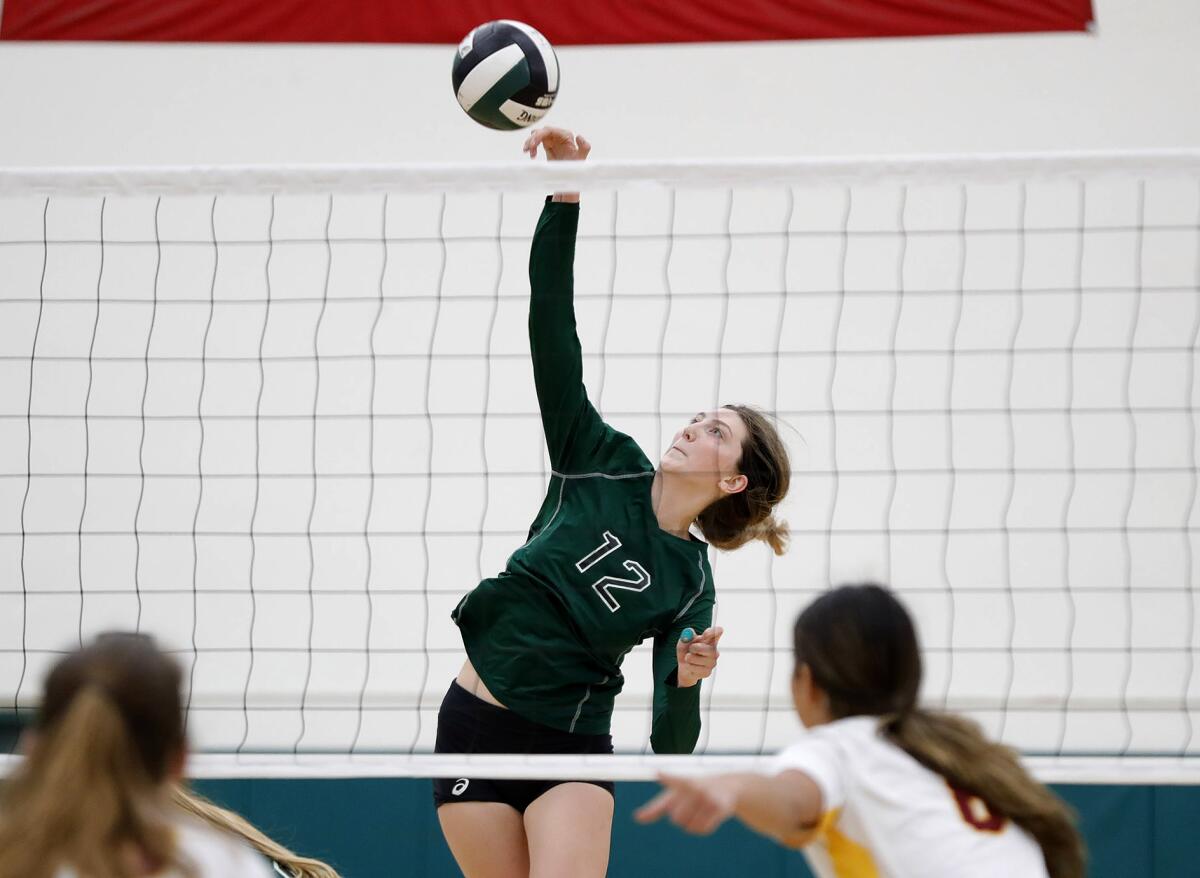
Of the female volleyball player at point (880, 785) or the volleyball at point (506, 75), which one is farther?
the volleyball at point (506, 75)

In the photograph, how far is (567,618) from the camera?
3.19 meters

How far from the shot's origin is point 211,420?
20.6 ft

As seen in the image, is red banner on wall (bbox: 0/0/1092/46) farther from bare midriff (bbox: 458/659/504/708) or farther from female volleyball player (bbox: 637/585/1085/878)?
female volleyball player (bbox: 637/585/1085/878)

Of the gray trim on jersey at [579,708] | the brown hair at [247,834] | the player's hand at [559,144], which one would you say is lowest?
the brown hair at [247,834]

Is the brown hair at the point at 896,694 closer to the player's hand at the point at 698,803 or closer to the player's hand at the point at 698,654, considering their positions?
the player's hand at the point at 698,803

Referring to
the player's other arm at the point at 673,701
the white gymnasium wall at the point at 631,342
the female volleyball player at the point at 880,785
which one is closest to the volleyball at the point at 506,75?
the player's other arm at the point at 673,701

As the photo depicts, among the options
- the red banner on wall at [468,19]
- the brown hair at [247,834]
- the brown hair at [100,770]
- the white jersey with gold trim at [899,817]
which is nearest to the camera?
the brown hair at [100,770]

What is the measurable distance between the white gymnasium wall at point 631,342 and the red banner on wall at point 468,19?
0.21 m

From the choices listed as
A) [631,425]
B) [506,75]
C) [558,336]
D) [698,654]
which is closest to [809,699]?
[698,654]

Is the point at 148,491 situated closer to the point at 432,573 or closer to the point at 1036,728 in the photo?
the point at 432,573

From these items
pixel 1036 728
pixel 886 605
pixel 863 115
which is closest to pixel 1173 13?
pixel 863 115

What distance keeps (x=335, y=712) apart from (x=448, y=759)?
128 inches

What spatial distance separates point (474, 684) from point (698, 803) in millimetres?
1613

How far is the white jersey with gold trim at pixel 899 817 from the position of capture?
6.05 feet
